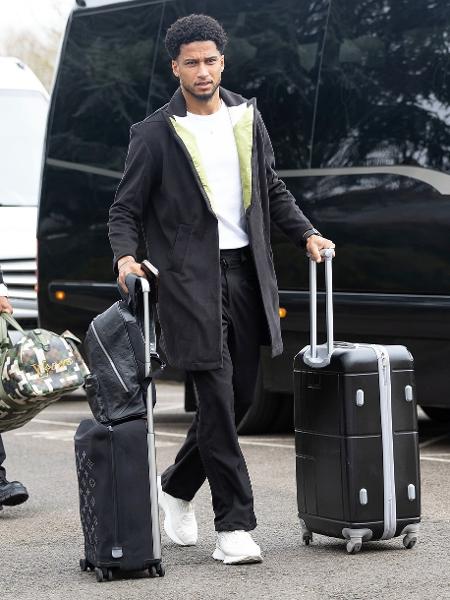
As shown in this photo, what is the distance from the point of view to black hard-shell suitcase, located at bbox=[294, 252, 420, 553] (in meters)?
6.34

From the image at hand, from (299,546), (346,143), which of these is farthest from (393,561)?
(346,143)

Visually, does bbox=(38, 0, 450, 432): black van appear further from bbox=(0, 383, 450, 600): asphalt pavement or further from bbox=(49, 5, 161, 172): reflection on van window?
bbox=(0, 383, 450, 600): asphalt pavement

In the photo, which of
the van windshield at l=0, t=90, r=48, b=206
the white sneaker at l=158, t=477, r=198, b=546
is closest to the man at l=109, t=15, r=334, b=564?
the white sneaker at l=158, t=477, r=198, b=546

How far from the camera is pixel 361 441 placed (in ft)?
20.9

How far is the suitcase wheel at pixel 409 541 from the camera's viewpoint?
6441 millimetres

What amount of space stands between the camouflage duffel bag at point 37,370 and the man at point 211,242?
1.09m

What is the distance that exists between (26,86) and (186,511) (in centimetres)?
906

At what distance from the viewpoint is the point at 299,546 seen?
660cm

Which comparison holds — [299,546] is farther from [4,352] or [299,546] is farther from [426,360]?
[426,360]

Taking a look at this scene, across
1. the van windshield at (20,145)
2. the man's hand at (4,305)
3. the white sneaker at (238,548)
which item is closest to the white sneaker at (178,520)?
the white sneaker at (238,548)

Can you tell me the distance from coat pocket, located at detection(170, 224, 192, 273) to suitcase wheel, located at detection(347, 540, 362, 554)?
3.70 ft

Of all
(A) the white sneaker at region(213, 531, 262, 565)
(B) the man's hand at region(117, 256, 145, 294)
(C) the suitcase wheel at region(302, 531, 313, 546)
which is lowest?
(C) the suitcase wheel at region(302, 531, 313, 546)

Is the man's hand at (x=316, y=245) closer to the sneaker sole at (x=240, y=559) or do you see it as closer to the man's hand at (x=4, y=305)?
the sneaker sole at (x=240, y=559)

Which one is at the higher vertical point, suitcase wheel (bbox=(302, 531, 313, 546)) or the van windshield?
the van windshield
